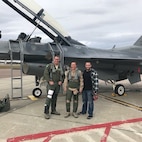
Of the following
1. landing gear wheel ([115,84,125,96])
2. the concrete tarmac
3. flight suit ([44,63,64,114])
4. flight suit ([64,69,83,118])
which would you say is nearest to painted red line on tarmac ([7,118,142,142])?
the concrete tarmac

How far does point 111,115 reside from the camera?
6.58 meters

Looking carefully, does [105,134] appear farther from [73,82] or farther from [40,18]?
[40,18]

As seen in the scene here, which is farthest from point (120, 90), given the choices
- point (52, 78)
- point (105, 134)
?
point (105, 134)

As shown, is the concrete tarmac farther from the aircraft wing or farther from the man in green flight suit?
the aircraft wing

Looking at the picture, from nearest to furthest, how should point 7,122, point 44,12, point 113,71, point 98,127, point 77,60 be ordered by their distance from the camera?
point 98,127
point 7,122
point 44,12
point 77,60
point 113,71

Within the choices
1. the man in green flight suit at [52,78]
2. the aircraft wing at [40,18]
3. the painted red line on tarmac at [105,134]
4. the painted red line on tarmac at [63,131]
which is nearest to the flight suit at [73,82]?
the man in green flight suit at [52,78]

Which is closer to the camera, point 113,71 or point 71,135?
point 71,135

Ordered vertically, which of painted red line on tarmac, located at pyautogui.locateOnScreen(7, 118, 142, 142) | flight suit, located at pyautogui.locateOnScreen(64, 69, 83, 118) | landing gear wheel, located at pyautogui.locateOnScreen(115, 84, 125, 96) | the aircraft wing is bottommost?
painted red line on tarmac, located at pyautogui.locateOnScreen(7, 118, 142, 142)

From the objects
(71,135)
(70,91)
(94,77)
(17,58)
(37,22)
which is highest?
(37,22)

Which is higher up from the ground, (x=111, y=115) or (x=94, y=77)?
(x=94, y=77)

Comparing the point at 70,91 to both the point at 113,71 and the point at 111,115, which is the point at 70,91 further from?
the point at 113,71

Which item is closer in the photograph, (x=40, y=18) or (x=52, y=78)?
(x=52, y=78)

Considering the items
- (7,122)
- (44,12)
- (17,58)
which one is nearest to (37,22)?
(44,12)

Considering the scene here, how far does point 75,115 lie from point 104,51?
495 cm
